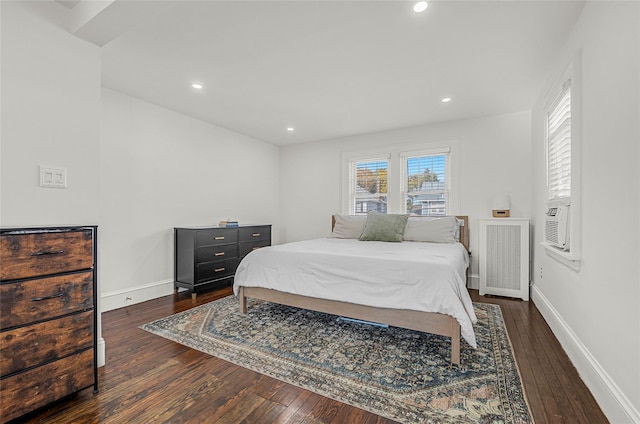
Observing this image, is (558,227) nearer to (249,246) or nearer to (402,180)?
(402,180)

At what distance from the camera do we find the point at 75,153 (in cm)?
189

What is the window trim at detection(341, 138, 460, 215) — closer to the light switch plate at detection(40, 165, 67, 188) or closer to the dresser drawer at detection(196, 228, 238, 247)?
the dresser drawer at detection(196, 228, 238, 247)

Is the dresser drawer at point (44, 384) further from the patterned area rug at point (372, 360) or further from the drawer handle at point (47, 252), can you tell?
the patterned area rug at point (372, 360)

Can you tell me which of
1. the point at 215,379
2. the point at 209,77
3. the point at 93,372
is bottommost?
the point at 215,379

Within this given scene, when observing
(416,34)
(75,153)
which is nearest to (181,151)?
(75,153)

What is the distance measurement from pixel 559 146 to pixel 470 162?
1643 mm

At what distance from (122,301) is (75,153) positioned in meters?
2.08

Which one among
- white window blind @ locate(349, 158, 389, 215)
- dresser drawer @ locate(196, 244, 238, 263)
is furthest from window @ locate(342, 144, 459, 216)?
dresser drawer @ locate(196, 244, 238, 263)

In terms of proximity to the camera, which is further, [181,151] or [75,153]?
[181,151]

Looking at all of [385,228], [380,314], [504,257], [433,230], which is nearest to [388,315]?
[380,314]

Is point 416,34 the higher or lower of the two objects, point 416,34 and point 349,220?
the higher

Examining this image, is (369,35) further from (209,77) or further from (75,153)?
(75,153)

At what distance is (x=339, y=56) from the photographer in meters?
2.55

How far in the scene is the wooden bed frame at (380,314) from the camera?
203 centimetres
